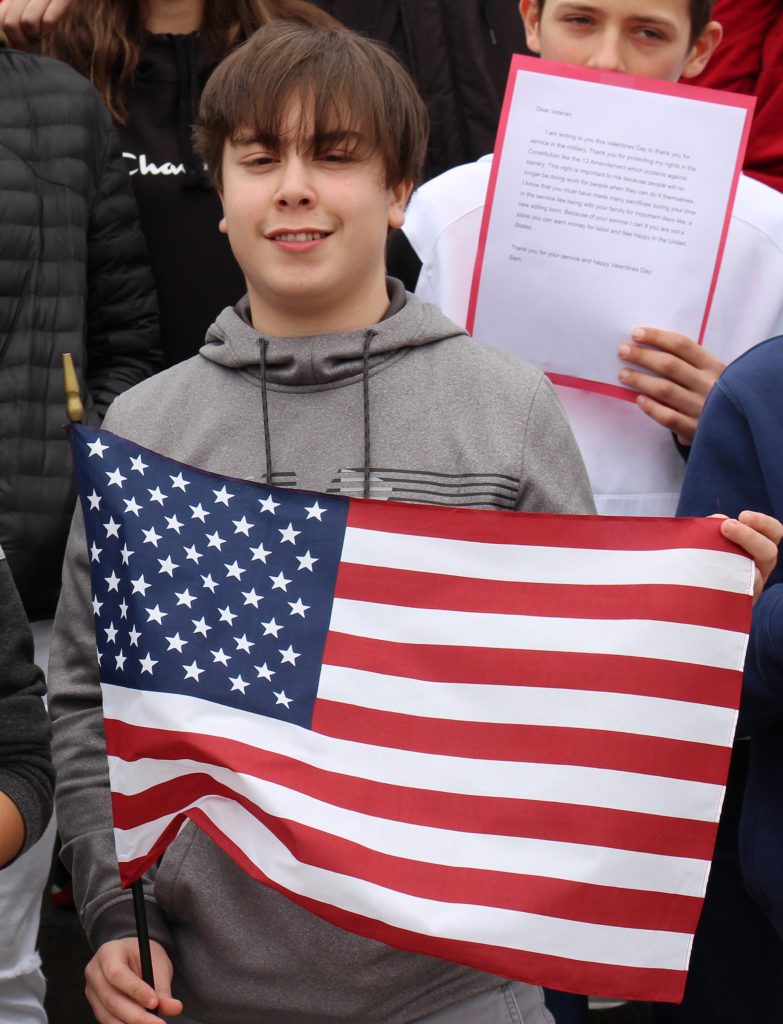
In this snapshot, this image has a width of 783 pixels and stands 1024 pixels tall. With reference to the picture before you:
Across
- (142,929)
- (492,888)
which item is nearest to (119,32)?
(142,929)

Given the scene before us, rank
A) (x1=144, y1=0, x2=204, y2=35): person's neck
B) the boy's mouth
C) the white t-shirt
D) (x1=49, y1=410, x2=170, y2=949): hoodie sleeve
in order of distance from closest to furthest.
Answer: (x1=49, y1=410, x2=170, y2=949): hoodie sleeve < the boy's mouth < the white t-shirt < (x1=144, y1=0, x2=204, y2=35): person's neck

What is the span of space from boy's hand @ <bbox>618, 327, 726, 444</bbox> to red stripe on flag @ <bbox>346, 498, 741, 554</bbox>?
0.72m

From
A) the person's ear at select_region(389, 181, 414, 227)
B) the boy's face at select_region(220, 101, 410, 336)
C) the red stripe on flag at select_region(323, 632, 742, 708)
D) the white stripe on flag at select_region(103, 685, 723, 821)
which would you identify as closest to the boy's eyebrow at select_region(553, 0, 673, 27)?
the person's ear at select_region(389, 181, 414, 227)

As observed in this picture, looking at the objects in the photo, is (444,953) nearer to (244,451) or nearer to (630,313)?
(244,451)

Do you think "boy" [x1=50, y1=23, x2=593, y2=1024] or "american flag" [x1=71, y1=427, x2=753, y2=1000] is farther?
"boy" [x1=50, y1=23, x2=593, y2=1024]

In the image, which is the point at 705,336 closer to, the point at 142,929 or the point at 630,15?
the point at 630,15

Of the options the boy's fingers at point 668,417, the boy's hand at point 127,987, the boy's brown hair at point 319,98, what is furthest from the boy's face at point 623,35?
the boy's hand at point 127,987

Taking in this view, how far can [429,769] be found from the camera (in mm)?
2059

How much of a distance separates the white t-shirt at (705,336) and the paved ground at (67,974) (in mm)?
1787

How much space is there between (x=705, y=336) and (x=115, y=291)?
4.25ft

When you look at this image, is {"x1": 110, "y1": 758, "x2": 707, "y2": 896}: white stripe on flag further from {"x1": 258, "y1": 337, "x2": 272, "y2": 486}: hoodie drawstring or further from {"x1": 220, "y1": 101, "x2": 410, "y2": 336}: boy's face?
{"x1": 220, "y1": 101, "x2": 410, "y2": 336}: boy's face

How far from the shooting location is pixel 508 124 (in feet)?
9.17

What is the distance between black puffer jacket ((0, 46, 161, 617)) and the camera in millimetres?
2895

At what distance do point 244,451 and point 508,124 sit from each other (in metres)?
0.95
